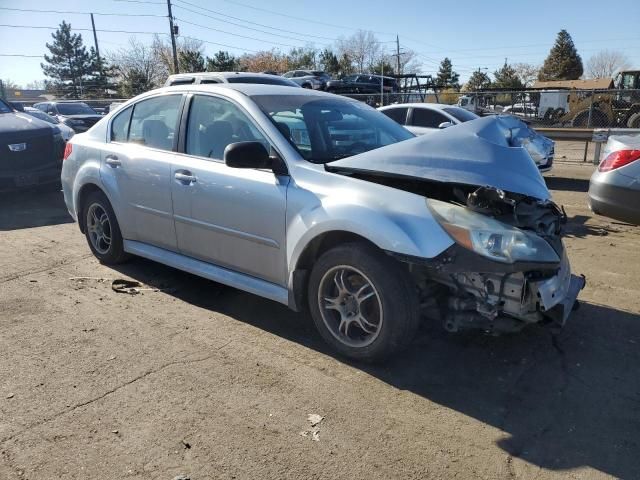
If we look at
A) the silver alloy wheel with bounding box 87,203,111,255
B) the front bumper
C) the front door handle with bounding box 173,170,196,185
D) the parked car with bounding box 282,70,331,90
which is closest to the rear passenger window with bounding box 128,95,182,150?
the front door handle with bounding box 173,170,196,185

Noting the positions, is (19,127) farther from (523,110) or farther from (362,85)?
(523,110)

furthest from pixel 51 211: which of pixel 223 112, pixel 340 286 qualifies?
pixel 340 286

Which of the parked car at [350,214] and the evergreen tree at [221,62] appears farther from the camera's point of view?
the evergreen tree at [221,62]

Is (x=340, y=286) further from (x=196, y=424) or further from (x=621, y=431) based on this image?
(x=621, y=431)

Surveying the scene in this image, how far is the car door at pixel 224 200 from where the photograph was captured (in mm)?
3742

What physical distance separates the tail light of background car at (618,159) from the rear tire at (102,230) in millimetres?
4645

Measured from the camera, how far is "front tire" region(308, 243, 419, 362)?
10.5 ft

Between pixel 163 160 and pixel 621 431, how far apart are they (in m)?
3.75

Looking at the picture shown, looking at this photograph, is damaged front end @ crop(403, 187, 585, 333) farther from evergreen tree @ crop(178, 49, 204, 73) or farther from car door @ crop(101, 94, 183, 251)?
evergreen tree @ crop(178, 49, 204, 73)

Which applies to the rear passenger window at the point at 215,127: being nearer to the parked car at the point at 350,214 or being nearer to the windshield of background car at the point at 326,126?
the parked car at the point at 350,214

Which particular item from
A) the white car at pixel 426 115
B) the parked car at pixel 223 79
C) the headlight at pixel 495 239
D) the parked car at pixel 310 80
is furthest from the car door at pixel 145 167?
the parked car at pixel 310 80

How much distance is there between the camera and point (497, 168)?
3.30m

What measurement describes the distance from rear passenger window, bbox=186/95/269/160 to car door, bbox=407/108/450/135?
7.00 meters

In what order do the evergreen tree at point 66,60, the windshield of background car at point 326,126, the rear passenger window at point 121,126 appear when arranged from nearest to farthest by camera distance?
the windshield of background car at point 326,126
the rear passenger window at point 121,126
the evergreen tree at point 66,60
